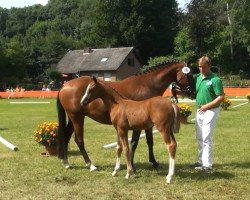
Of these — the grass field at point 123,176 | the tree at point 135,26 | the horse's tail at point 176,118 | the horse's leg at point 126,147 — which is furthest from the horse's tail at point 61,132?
the tree at point 135,26

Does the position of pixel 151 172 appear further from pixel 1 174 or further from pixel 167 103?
pixel 1 174

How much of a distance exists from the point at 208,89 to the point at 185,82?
2.60 feet

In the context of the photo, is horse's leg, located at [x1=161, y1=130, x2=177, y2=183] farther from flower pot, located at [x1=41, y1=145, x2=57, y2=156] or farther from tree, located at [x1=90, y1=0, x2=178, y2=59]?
tree, located at [x1=90, y1=0, x2=178, y2=59]

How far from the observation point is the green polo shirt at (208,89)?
331 inches

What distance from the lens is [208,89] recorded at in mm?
8555

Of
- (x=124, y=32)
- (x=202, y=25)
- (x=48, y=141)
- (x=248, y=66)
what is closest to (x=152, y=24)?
(x=124, y=32)

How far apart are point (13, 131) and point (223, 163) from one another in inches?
379

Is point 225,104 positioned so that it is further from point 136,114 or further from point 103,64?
point 103,64

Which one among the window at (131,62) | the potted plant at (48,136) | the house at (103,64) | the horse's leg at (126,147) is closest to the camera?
the horse's leg at (126,147)

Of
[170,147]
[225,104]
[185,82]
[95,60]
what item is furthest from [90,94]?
[95,60]

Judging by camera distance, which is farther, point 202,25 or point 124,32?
point 124,32

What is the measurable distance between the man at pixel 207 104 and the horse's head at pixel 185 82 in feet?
1.33

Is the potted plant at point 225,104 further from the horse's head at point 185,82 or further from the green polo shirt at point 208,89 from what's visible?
the green polo shirt at point 208,89

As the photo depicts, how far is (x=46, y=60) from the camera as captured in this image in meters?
76.8
